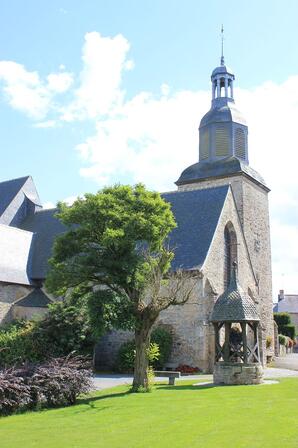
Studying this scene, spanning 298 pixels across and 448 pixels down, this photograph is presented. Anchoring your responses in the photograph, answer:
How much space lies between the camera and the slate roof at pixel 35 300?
79.7 feet

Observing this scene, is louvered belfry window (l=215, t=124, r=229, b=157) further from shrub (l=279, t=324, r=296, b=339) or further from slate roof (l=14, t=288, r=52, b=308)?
shrub (l=279, t=324, r=296, b=339)

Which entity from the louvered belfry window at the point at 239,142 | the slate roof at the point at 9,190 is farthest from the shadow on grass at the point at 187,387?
the louvered belfry window at the point at 239,142

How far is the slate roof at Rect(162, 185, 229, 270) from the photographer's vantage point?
75.3ft

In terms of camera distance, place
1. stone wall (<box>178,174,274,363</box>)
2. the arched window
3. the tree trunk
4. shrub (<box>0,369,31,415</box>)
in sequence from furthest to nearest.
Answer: stone wall (<box>178,174,274,363</box>) < the arched window < the tree trunk < shrub (<box>0,369,31,415</box>)

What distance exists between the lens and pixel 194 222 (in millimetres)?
25078

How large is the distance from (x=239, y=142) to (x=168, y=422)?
26288 millimetres

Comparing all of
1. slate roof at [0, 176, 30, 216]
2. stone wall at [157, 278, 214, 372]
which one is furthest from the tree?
slate roof at [0, 176, 30, 216]

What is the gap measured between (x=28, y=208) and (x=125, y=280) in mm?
19429

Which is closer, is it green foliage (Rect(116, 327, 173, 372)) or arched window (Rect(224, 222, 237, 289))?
green foliage (Rect(116, 327, 173, 372))

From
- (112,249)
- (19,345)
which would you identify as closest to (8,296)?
(19,345)

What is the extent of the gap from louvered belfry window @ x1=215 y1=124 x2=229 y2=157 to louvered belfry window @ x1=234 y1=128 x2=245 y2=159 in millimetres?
623

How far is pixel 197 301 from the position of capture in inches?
851

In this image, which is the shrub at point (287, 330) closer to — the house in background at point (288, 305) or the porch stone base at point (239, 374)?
the house in background at point (288, 305)

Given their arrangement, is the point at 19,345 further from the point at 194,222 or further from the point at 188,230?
the point at 194,222
